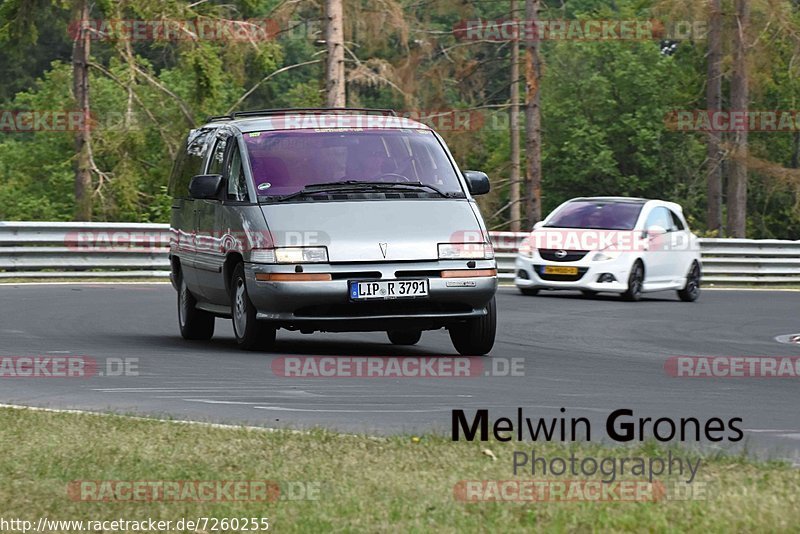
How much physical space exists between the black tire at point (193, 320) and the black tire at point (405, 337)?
1.70 metres

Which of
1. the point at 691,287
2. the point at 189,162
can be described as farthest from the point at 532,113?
the point at 189,162

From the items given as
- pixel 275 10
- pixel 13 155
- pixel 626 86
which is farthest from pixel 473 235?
pixel 626 86

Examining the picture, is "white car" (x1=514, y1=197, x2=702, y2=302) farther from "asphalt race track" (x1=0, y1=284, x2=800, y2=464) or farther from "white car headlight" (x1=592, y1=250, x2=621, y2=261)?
"asphalt race track" (x1=0, y1=284, x2=800, y2=464)

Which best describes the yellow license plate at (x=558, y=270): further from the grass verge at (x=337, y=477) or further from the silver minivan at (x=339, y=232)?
the grass verge at (x=337, y=477)

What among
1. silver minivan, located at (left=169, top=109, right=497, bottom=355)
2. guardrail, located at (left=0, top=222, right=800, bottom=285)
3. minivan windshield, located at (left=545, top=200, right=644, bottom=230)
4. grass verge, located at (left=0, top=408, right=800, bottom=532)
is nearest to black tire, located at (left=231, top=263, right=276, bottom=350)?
silver minivan, located at (left=169, top=109, right=497, bottom=355)

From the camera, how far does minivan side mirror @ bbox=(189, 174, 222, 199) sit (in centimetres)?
1377

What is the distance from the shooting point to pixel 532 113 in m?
37.3

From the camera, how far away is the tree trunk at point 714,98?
44.0 meters

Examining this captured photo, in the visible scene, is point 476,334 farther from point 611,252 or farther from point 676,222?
point 676,222

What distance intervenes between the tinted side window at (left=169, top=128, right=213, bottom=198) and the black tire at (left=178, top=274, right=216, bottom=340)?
0.99m

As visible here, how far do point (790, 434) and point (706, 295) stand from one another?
1891 cm

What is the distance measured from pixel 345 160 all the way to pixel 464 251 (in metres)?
1.49

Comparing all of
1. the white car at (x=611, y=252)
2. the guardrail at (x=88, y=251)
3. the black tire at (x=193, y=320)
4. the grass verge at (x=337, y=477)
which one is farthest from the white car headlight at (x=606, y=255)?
the grass verge at (x=337, y=477)

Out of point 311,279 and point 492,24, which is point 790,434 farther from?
point 492,24
